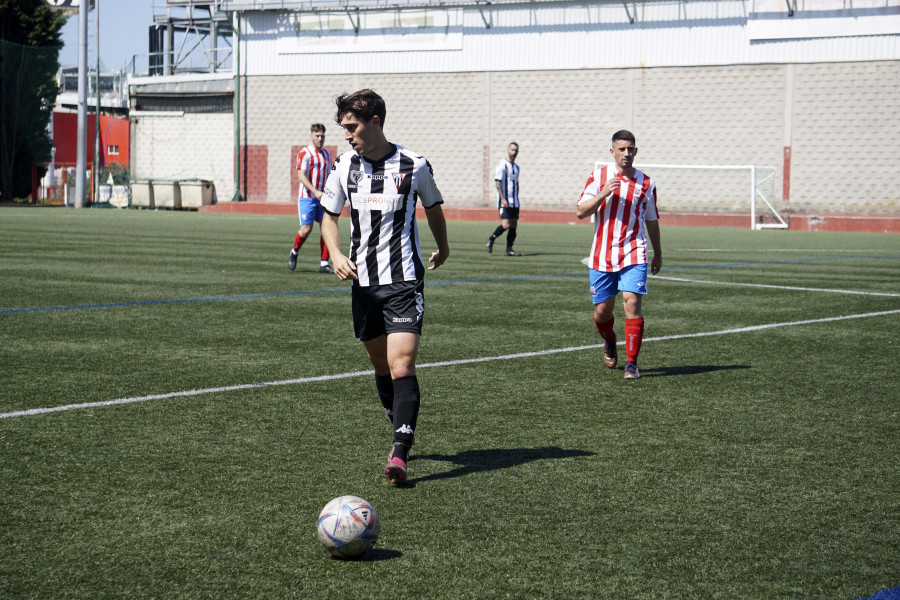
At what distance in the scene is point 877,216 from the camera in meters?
36.2

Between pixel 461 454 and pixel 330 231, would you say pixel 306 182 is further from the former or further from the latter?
pixel 461 454

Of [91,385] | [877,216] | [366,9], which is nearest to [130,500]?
[91,385]

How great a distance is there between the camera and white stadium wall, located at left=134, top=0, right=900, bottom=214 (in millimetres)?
36469

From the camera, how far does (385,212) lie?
511 cm

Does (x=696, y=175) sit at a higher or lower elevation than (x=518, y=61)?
lower

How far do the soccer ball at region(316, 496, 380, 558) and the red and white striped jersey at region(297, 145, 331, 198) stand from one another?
38.1 feet

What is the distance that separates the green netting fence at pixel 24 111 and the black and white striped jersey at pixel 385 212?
136 feet

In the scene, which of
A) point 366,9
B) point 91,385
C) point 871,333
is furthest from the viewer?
point 366,9

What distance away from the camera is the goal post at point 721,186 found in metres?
37.8

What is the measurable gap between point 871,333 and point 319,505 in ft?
22.2

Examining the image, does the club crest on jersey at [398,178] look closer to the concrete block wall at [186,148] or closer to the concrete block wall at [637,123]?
the concrete block wall at [637,123]

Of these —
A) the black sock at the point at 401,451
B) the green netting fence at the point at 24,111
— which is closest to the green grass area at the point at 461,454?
the black sock at the point at 401,451

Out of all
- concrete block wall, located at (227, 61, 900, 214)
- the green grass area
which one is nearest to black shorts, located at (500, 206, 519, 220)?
the green grass area

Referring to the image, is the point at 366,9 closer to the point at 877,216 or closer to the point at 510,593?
the point at 877,216
